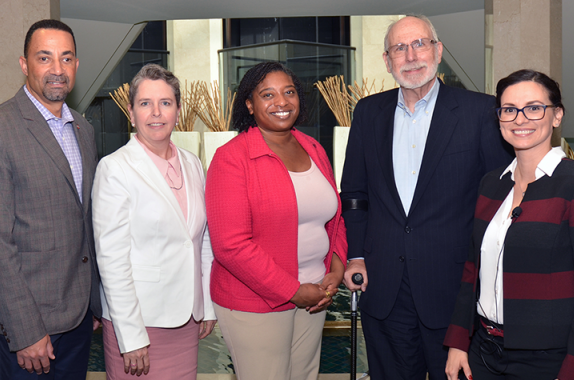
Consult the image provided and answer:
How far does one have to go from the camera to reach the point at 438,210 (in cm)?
207

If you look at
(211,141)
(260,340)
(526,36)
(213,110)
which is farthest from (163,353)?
(213,110)

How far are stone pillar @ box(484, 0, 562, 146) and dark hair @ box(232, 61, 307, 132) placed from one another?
2444 millimetres

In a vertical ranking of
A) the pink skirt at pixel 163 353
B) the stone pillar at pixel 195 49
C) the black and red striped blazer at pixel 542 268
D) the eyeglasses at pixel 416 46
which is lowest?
the pink skirt at pixel 163 353

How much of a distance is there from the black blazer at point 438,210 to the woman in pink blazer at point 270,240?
0.22 m

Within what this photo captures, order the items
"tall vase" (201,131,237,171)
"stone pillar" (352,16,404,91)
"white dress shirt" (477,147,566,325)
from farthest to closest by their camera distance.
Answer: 1. "stone pillar" (352,16,404,91)
2. "tall vase" (201,131,237,171)
3. "white dress shirt" (477,147,566,325)

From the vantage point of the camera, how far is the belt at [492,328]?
66.6 inches

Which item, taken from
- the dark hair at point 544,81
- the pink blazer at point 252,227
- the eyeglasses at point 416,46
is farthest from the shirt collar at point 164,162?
the dark hair at point 544,81

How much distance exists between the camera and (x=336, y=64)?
20.5ft

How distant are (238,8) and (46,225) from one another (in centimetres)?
475

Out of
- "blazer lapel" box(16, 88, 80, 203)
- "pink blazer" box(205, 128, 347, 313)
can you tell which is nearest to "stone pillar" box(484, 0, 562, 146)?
"pink blazer" box(205, 128, 347, 313)

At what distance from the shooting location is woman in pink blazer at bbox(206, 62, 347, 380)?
197 cm

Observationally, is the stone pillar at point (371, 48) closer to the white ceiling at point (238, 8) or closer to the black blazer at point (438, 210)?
the white ceiling at point (238, 8)

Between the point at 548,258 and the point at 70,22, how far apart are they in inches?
256

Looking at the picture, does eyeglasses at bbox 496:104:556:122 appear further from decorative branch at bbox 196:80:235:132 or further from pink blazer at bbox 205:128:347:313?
decorative branch at bbox 196:80:235:132
